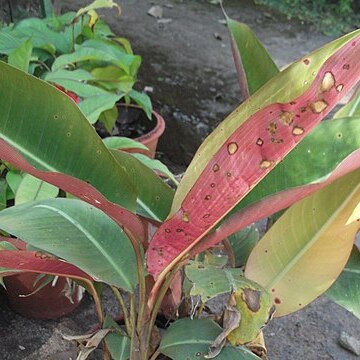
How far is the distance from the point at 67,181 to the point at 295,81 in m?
0.30

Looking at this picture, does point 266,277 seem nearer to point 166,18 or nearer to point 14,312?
point 14,312

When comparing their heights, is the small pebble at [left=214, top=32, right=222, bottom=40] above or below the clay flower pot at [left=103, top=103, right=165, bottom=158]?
below

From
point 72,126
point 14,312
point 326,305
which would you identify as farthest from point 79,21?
point 72,126

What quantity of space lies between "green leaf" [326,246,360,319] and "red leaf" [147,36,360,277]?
0.31m

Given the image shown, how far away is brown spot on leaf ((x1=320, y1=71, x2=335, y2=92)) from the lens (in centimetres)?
65

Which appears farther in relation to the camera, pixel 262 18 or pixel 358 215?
pixel 262 18

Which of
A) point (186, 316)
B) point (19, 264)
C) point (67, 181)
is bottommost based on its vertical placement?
point (186, 316)

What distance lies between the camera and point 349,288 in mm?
968

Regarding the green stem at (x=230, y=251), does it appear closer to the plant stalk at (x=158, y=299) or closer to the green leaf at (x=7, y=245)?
the plant stalk at (x=158, y=299)

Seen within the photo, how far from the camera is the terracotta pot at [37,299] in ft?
4.85

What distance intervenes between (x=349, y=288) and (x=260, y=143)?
40cm

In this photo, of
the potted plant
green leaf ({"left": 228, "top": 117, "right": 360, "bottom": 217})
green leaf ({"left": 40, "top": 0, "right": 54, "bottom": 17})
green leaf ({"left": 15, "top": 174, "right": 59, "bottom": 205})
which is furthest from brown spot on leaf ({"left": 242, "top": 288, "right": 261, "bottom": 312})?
green leaf ({"left": 40, "top": 0, "right": 54, "bottom": 17})

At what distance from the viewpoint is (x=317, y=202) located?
0.88 metres

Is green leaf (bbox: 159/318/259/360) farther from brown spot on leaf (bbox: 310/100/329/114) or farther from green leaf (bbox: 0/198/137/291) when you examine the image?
brown spot on leaf (bbox: 310/100/329/114)
